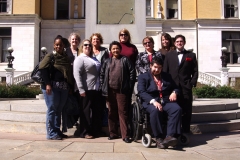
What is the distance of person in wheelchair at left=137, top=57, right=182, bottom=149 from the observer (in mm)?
5715

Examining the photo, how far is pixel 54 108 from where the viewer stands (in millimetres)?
6461

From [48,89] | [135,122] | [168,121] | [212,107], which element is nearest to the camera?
[168,121]

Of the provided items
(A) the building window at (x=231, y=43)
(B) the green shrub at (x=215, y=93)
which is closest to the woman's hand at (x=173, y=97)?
(B) the green shrub at (x=215, y=93)

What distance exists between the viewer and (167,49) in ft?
23.7

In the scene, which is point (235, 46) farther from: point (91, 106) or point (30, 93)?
point (91, 106)

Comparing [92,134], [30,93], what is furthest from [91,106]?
[30,93]

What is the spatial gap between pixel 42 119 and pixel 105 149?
8.39ft

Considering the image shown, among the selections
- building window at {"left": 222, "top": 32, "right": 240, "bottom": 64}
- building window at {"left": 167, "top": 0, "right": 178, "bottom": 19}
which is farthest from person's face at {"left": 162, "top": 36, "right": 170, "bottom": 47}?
building window at {"left": 167, "top": 0, "right": 178, "bottom": 19}

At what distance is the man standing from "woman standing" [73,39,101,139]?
1.63 m

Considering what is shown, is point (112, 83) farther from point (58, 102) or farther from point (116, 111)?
point (58, 102)

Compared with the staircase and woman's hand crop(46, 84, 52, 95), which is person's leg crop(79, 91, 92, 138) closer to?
the staircase

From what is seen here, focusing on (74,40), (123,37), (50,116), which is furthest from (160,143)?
(74,40)

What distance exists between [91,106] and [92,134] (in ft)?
2.10

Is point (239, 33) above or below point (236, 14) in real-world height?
below
